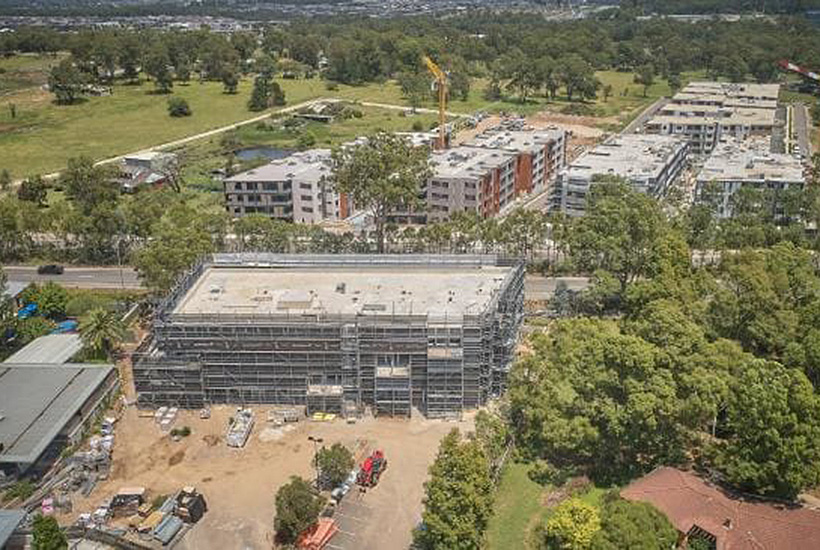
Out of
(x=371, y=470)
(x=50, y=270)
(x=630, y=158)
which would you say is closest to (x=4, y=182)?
(x=50, y=270)

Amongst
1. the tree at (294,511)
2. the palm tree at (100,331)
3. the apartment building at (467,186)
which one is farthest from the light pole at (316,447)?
the apartment building at (467,186)

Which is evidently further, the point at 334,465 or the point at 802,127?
the point at 802,127

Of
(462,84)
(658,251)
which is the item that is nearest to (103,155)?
(462,84)

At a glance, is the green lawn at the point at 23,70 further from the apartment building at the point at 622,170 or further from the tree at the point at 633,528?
the tree at the point at 633,528

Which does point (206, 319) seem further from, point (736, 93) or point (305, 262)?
point (736, 93)

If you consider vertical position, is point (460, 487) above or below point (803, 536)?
above

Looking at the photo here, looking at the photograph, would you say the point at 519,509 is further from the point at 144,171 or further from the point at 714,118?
the point at 714,118
